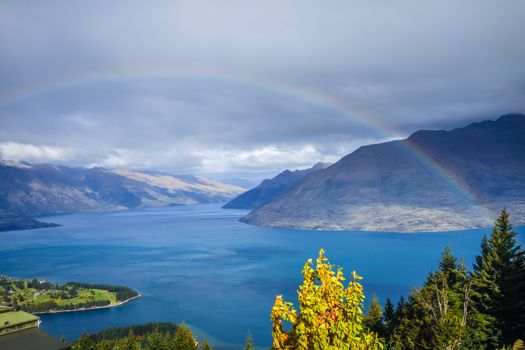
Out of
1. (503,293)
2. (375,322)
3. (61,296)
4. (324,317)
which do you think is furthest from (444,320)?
(61,296)

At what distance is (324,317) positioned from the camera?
10.1 m

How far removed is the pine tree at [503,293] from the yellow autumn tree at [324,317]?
2845 centimetres

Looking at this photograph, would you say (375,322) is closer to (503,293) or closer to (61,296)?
(503,293)

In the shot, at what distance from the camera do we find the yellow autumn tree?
9.90 metres

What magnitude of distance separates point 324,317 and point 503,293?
116 feet

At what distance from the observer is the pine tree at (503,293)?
3496 cm

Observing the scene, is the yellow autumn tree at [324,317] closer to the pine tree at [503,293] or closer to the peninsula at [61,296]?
the pine tree at [503,293]

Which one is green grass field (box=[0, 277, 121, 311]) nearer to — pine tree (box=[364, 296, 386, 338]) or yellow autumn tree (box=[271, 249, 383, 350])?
pine tree (box=[364, 296, 386, 338])

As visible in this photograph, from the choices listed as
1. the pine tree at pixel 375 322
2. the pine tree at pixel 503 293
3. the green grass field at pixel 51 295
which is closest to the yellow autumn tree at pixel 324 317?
the pine tree at pixel 503 293

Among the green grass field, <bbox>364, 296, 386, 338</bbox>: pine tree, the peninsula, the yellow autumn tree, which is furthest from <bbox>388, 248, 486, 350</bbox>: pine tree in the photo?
the green grass field

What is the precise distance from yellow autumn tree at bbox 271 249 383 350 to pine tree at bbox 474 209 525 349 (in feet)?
93.3

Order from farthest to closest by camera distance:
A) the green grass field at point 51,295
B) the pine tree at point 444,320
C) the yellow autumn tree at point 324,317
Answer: the green grass field at point 51,295 < the pine tree at point 444,320 < the yellow autumn tree at point 324,317

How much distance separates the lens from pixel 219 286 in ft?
534

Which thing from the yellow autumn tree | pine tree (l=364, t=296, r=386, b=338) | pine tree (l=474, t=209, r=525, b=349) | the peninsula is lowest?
the peninsula
